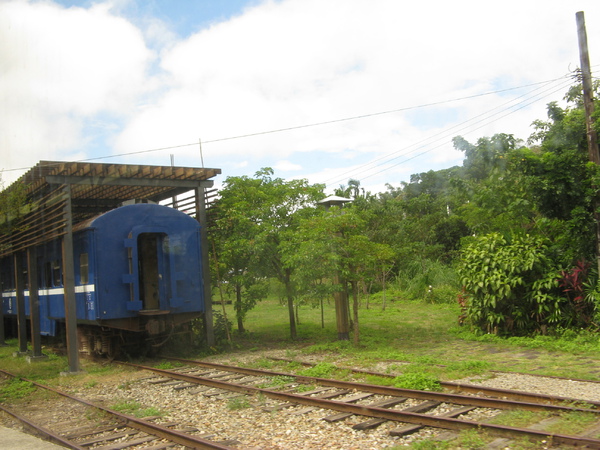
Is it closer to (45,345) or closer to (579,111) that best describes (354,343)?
(579,111)

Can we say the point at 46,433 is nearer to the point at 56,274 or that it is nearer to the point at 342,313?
the point at 342,313

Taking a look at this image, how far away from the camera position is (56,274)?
13.7m

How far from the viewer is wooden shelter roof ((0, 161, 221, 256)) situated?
11.3 metres

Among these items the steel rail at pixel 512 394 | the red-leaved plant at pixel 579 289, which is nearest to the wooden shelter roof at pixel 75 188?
the steel rail at pixel 512 394

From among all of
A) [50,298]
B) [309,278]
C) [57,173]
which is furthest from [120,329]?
[309,278]

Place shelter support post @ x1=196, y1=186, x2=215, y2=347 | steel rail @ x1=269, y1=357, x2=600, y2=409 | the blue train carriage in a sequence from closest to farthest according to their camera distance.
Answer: steel rail @ x1=269, y1=357, x2=600, y2=409 → the blue train carriage → shelter support post @ x1=196, y1=186, x2=215, y2=347

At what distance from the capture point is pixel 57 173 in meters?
11.3

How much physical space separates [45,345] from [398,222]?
1530 cm

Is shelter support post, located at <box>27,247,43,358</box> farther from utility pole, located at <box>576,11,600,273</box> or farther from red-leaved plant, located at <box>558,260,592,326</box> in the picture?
utility pole, located at <box>576,11,600,273</box>

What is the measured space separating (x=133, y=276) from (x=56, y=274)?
3302 mm

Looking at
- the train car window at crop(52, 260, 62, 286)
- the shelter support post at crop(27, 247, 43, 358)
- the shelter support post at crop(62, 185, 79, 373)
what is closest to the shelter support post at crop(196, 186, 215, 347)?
the shelter support post at crop(62, 185, 79, 373)

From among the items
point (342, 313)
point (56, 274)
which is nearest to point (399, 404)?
point (342, 313)

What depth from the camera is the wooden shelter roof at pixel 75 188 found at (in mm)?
11312

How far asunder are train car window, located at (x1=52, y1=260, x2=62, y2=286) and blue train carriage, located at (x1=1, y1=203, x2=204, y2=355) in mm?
26
